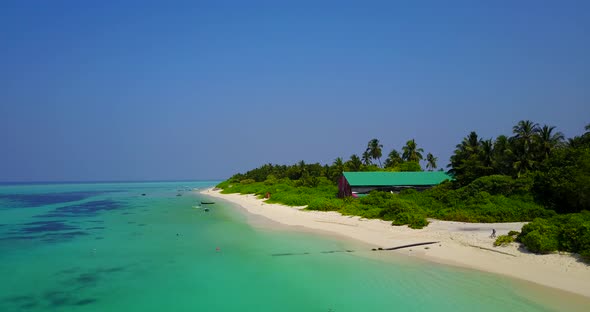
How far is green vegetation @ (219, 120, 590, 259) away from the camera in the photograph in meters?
17.4

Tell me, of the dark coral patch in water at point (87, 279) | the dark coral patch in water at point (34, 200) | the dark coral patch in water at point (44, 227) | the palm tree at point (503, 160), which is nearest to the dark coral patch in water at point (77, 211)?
the dark coral patch in water at point (44, 227)

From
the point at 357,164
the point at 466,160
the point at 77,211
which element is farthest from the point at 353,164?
the point at 77,211

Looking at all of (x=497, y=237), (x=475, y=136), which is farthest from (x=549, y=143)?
(x=497, y=237)

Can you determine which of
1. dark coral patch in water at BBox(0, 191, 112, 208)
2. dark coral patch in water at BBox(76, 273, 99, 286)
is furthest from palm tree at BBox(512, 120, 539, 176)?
dark coral patch in water at BBox(0, 191, 112, 208)

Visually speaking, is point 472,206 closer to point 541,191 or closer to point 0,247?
point 541,191

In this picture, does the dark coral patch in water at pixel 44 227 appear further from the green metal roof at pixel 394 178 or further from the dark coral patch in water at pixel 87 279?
the green metal roof at pixel 394 178

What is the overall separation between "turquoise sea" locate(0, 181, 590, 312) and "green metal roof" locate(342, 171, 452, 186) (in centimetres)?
2100

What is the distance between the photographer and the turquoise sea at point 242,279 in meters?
13.3

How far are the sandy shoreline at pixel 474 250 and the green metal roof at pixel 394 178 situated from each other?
1505 cm

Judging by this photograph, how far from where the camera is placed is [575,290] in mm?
12938

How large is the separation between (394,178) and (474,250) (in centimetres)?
3049

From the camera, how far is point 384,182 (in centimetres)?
4703

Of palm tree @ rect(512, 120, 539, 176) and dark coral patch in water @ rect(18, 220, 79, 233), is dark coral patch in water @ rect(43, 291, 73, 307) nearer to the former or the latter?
dark coral patch in water @ rect(18, 220, 79, 233)

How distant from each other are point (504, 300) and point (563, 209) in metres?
15.3
